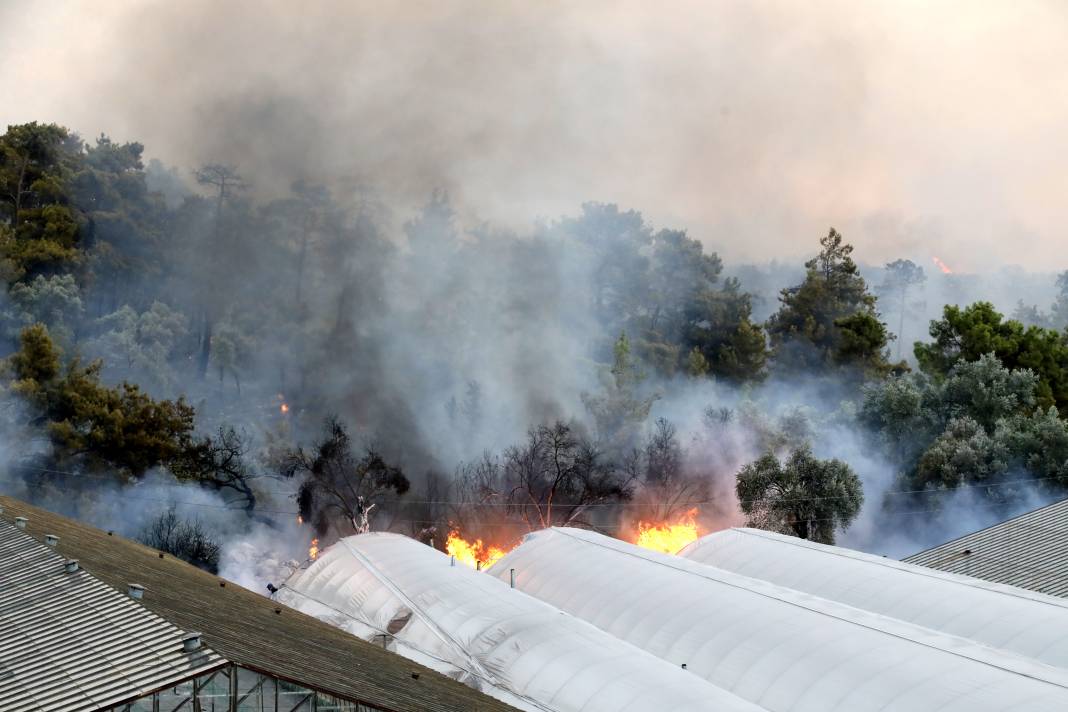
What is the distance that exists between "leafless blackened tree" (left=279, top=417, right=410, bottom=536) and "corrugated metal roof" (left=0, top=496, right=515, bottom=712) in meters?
21.5

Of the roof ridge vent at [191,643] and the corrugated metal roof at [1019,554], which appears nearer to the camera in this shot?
the roof ridge vent at [191,643]

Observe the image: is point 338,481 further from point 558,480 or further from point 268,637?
point 268,637

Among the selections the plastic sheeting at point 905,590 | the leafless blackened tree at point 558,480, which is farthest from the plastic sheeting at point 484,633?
the leafless blackened tree at point 558,480

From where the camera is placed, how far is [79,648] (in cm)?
1192

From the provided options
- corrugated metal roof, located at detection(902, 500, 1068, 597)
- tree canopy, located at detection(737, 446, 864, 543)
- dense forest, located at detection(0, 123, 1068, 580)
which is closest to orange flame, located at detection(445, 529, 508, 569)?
dense forest, located at detection(0, 123, 1068, 580)

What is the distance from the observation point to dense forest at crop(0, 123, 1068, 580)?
40156 millimetres

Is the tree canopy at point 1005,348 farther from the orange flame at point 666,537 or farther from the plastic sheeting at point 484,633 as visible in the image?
the plastic sheeting at point 484,633

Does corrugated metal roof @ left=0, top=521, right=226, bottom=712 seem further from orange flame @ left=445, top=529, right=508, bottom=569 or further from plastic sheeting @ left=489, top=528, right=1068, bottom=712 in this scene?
orange flame @ left=445, top=529, right=508, bottom=569

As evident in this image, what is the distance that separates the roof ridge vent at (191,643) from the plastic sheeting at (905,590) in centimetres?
1497

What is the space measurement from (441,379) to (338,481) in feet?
Result: 41.9

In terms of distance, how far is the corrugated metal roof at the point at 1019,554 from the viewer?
77.6ft

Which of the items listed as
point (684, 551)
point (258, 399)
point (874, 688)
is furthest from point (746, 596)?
point (258, 399)

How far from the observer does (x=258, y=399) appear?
193ft

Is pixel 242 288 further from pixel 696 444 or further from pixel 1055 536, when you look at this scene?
pixel 1055 536
